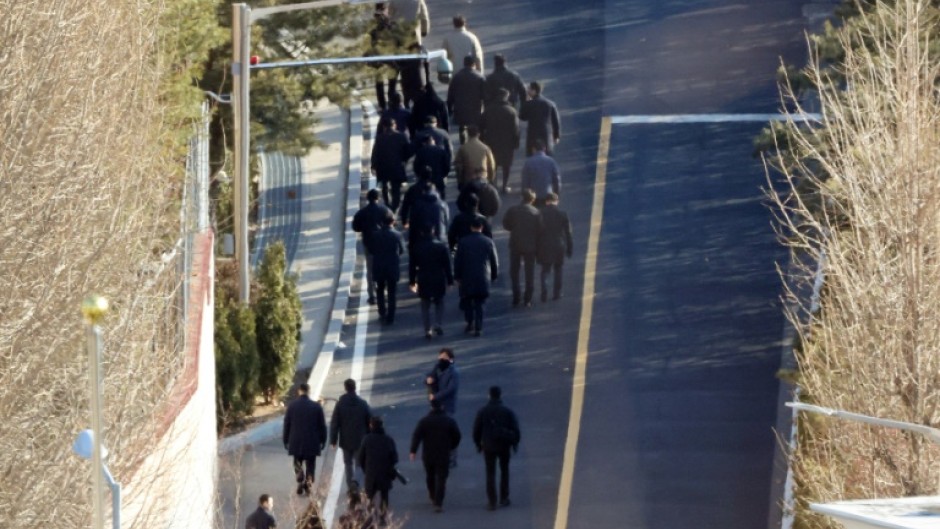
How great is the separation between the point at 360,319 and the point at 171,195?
4.20 meters

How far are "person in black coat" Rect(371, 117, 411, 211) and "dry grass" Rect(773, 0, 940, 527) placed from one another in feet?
30.9

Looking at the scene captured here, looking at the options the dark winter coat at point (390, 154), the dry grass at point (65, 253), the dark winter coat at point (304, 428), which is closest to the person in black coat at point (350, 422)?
the dark winter coat at point (304, 428)

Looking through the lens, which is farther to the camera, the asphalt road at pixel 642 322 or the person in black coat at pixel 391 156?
the person in black coat at pixel 391 156

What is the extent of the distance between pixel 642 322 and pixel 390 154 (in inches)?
169

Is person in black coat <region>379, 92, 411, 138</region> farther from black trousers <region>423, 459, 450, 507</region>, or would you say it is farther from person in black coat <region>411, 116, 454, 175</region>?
black trousers <region>423, 459, 450, 507</region>

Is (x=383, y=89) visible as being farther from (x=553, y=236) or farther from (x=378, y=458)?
(x=378, y=458)

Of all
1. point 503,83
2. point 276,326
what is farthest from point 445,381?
point 503,83

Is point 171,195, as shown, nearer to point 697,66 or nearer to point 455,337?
point 455,337

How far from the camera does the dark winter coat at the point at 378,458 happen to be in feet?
65.3

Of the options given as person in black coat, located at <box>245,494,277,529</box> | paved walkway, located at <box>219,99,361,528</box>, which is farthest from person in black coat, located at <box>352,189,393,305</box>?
person in black coat, located at <box>245,494,277,529</box>

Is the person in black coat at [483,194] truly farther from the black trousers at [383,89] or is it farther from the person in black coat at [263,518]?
the person in black coat at [263,518]

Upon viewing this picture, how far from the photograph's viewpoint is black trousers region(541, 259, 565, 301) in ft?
82.1

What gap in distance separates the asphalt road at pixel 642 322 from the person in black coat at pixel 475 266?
60cm

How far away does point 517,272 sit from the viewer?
82.3ft
